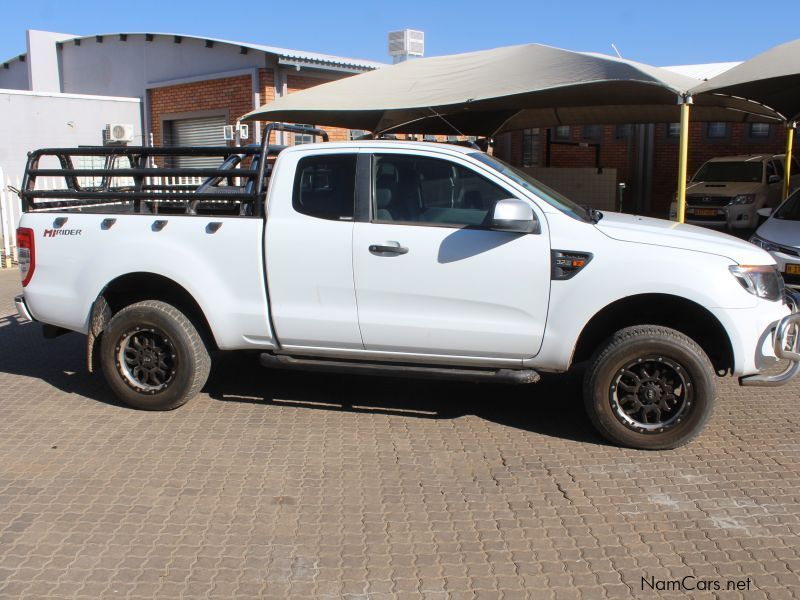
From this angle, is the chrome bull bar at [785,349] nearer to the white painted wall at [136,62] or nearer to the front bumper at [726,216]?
the front bumper at [726,216]

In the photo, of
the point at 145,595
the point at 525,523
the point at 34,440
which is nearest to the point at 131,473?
the point at 34,440

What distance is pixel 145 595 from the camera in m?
3.44

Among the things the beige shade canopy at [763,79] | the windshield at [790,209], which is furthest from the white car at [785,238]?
the beige shade canopy at [763,79]

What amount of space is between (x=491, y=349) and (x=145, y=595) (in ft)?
8.74

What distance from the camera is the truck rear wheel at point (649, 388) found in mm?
4926

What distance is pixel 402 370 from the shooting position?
535cm

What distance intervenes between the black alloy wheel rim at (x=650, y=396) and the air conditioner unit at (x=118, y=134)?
1538cm

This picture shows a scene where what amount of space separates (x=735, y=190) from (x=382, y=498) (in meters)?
16.0

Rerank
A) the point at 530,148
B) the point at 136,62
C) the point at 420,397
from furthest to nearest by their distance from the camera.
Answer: the point at 530,148 < the point at 136,62 < the point at 420,397

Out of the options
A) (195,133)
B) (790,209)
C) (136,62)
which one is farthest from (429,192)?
(136,62)

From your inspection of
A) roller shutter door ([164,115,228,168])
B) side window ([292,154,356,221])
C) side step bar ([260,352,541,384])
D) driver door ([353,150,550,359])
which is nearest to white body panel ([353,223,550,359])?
driver door ([353,150,550,359])

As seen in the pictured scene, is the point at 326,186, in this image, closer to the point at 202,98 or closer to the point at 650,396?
the point at 650,396

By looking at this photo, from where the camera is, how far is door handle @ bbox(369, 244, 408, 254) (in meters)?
5.23

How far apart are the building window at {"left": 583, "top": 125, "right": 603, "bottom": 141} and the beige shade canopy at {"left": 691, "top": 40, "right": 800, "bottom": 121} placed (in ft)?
44.8
